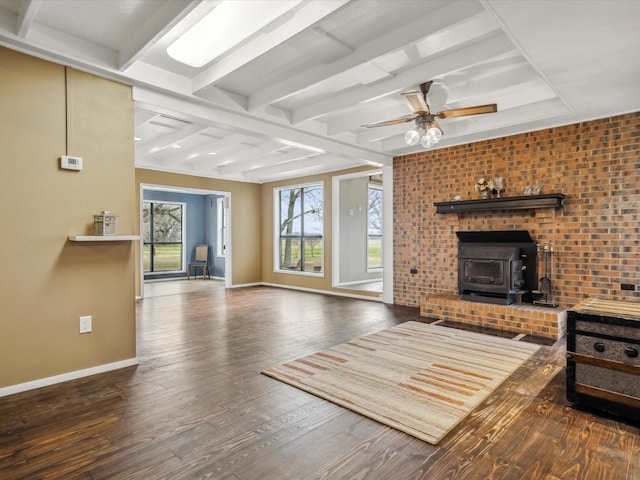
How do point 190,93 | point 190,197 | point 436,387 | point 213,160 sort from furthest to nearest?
point 190,197, point 213,160, point 190,93, point 436,387

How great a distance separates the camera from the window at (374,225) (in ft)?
30.6

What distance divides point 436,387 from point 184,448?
1.79 m

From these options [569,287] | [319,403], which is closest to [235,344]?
[319,403]

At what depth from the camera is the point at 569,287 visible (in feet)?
14.4

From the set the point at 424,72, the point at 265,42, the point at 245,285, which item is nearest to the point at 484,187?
the point at 424,72

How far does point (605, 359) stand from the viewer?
2.28 metres

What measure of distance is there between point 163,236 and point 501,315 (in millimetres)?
9169

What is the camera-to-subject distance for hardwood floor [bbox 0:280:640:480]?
5.85 ft

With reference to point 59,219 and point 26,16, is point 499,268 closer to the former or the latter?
point 59,219

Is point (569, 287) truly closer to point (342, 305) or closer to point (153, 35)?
point (342, 305)

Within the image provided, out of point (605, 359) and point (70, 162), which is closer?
point (605, 359)

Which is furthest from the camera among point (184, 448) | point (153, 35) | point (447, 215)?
point (447, 215)

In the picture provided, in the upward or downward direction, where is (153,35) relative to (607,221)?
upward

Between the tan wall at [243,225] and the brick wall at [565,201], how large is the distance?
4344 mm
